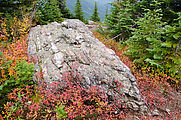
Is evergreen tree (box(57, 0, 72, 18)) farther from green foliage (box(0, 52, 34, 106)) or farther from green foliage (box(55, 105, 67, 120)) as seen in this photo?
green foliage (box(55, 105, 67, 120))

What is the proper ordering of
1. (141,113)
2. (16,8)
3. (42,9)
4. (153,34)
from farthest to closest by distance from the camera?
(42,9) → (16,8) → (153,34) → (141,113)

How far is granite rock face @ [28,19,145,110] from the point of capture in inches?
173

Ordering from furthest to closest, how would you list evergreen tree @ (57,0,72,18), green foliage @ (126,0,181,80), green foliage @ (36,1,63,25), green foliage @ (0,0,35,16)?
evergreen tree @ (57,0,72,18)
green foliage @ (36,1,63,25)
green foliage @ (0,0,35,16)
green foliage @ (126,0,181,80)

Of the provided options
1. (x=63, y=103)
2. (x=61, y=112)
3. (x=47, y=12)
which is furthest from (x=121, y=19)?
(x=61, y=112)

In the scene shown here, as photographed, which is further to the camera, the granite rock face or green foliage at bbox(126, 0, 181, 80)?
green foliage at bbox(126, 0, 181, 80)

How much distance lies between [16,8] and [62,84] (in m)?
8.25

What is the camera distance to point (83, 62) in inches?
199

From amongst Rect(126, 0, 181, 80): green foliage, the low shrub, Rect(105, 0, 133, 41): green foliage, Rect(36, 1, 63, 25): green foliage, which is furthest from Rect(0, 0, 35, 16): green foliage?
Rect(126, 0, 181, 80): green foliage

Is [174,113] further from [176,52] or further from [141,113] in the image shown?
[176,52]

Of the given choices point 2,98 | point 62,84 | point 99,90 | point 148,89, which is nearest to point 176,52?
point 148,89

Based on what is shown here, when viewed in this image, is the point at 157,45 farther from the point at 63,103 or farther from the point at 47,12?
the point at 47,12

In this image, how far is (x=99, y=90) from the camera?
420 centimetres

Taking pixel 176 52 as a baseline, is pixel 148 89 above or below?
below

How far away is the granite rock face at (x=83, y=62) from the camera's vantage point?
4.38 meters
